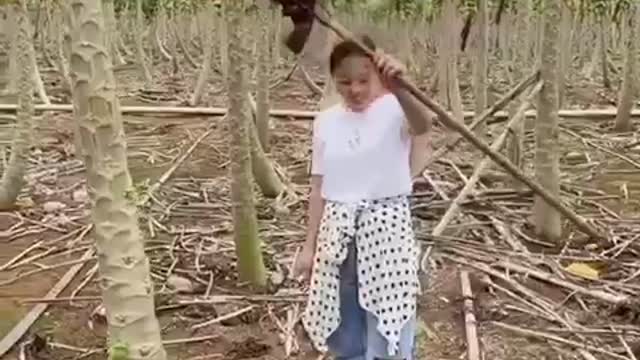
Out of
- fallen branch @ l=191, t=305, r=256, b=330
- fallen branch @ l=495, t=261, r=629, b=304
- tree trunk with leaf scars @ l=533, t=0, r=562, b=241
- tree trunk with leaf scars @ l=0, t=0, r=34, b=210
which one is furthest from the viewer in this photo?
tree trunk with leaf scars @ l=0, t=0, r=34, b=210

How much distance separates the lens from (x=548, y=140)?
5441mm

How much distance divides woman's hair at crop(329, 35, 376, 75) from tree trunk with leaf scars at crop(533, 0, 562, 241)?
2690 millimetres

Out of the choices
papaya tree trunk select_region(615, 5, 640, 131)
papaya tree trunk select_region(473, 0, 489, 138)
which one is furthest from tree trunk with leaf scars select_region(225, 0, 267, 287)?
papaya tree trunk select_region(615, 5, 640, 131)

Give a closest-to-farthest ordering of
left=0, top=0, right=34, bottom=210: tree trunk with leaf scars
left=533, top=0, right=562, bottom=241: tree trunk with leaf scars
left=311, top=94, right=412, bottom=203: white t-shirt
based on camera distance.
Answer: left=311, top=94, right=412, bottom=203: white t-shirt < left=533, top=0, right=562, bottom=241: tree trunk with leaf scars < left=0, top=0, right=34, bottom=210: tree trunk with leaf scars


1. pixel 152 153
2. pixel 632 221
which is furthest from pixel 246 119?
pixel 152 153

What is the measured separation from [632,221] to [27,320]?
337 cm

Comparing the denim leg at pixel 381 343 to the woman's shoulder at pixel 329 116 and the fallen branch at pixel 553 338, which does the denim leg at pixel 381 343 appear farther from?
the fallen branch at pixel 553 338

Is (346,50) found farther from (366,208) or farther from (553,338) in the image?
(553,338)

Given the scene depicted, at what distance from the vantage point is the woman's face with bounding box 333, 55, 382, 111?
278cm

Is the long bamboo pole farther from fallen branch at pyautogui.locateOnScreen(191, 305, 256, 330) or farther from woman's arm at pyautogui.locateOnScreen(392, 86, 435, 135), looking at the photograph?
fallen branch at pyautogui.locateOnScreen(191, 305, 256, 330)

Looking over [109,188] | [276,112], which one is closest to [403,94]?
[109,188]

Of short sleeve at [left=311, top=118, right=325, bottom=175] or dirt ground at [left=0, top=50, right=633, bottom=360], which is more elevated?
short sleeve at [left=311, top=118, right=325, bottom=175]

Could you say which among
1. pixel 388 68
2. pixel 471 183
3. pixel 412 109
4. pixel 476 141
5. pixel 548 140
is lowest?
pixel 471 183

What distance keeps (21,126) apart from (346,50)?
3.77m
